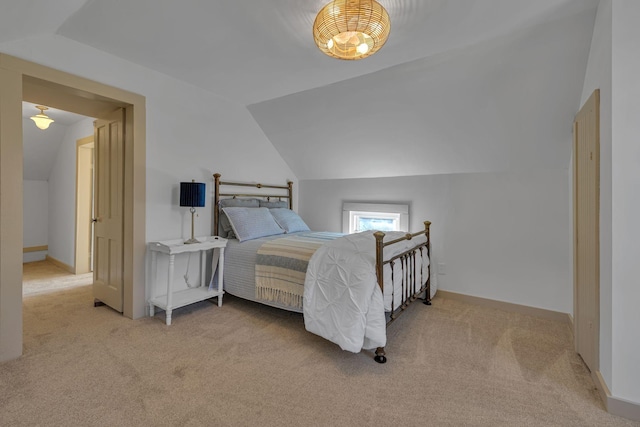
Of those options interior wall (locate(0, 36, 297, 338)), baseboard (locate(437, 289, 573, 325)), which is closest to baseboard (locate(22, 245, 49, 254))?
interior wall (locate(0, 36, 297, 338))

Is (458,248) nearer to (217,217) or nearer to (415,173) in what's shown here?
(415,173)

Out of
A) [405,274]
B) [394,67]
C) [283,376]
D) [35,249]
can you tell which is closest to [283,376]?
[283,376]

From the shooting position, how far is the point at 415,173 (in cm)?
362

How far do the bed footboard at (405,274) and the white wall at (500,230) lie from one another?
0.39 meters

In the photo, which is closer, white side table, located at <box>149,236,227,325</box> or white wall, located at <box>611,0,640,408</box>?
white wall, located at <box>611,0,640,408</box>

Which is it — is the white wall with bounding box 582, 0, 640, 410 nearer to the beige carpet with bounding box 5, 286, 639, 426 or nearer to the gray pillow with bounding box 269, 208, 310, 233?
the beige carpet with bounding box 5, 286, 639, 426

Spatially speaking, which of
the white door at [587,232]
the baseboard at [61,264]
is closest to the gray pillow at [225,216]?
the baseboard at [61,264]

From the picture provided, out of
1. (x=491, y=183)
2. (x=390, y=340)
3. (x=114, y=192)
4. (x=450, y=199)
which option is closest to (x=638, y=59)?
(x=491, y=183)

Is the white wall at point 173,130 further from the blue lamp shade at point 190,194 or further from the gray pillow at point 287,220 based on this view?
the gray pillow at point 287,220

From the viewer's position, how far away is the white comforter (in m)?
1.96

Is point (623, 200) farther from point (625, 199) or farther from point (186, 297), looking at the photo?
point (186, 297)

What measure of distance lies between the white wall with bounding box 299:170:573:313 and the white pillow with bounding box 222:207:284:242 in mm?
1580

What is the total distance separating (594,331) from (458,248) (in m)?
1.58

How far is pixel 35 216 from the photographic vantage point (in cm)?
508
